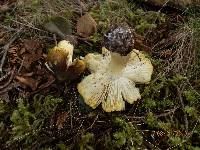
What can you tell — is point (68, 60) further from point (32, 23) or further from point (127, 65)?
point (32, 23)

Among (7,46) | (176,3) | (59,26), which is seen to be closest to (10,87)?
(7,46)

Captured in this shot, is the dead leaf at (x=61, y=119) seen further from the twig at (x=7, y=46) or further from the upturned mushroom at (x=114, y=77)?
the twig at (x=7, y=46)

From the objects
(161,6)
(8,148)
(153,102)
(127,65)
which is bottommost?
(8,148)

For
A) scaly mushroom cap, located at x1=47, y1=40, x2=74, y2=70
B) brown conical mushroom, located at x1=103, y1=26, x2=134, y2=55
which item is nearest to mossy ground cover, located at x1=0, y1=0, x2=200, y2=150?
scaly mushroom cap, located at x1=47, y1=40, x2=74, y2=70

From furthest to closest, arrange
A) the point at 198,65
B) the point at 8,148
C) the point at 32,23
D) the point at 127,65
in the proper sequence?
the point at 32,23 < the point at 198,65 < the point at 127,65 < the point at 8,148

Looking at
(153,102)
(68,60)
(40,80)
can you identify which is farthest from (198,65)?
(40,80)
